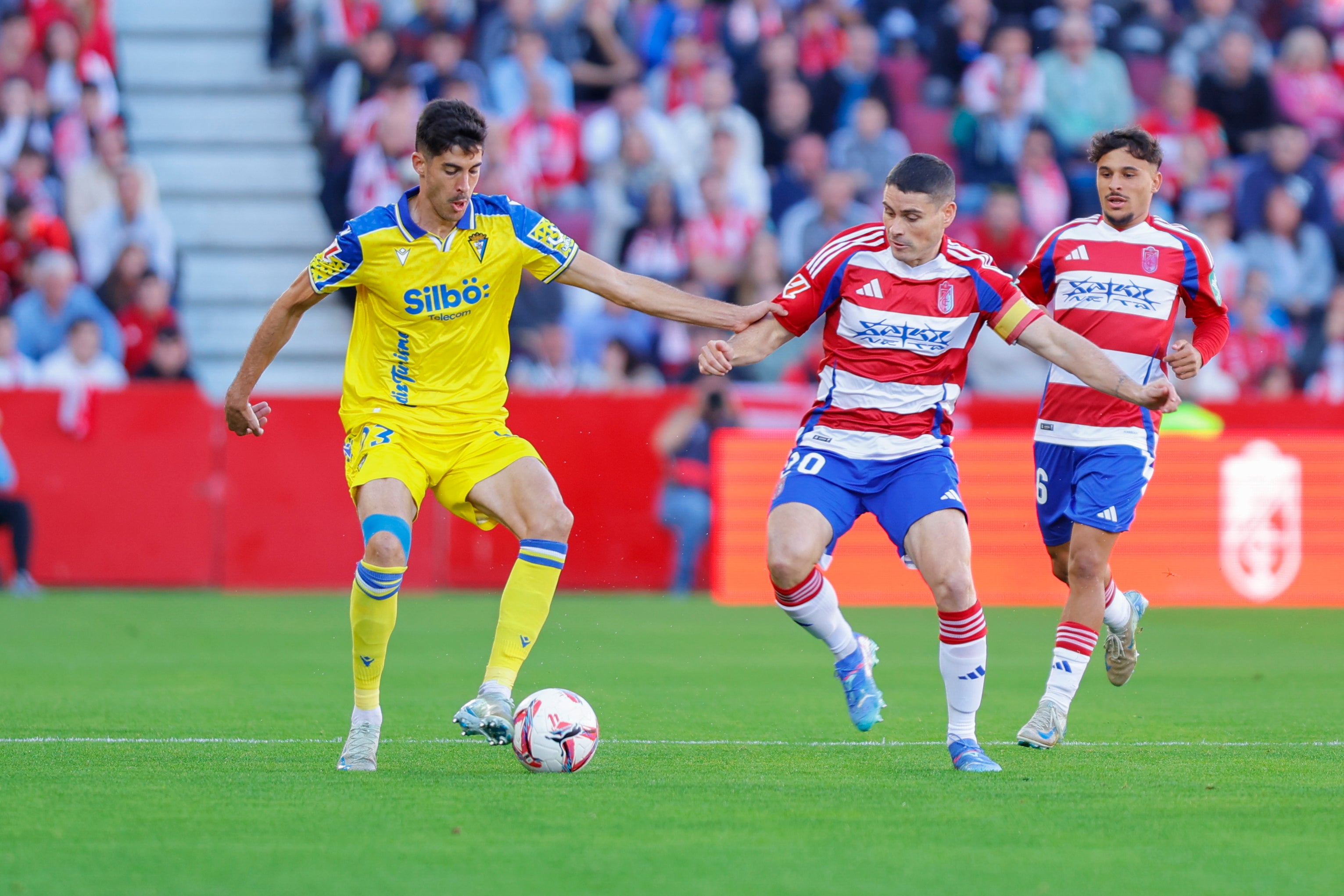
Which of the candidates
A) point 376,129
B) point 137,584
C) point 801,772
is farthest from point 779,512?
point 376,129

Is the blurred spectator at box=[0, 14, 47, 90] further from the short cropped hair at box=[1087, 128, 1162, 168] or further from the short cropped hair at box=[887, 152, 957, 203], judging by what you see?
the short cropped hair at box=[887, 152, 957, 203]

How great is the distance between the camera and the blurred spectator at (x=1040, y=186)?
655 inches

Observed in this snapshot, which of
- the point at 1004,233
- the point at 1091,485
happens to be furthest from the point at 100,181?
the point at 1091,485

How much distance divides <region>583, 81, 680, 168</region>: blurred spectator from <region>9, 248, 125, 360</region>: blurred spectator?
4.74m

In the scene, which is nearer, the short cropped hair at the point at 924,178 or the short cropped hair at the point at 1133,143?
the short cropped hair at the point at 924,178

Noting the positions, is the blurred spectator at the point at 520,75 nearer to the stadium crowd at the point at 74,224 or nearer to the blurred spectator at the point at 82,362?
the stadium crowd at the point at 74,224

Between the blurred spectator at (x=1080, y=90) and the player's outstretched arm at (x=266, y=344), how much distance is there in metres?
12.3

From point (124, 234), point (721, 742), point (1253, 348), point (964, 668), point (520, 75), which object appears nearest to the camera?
point (964, 668)

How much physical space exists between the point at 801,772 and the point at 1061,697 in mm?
1353

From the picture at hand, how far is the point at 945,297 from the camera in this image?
655 centimetres

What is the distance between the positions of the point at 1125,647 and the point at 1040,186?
31.5ft

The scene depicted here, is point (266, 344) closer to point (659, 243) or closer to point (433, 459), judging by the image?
point (433, 459)

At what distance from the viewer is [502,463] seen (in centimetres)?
664

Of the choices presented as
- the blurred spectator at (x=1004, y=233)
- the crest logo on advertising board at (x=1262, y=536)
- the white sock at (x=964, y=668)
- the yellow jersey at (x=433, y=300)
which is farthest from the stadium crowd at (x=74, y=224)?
the white sock at (x=964, y=668)
